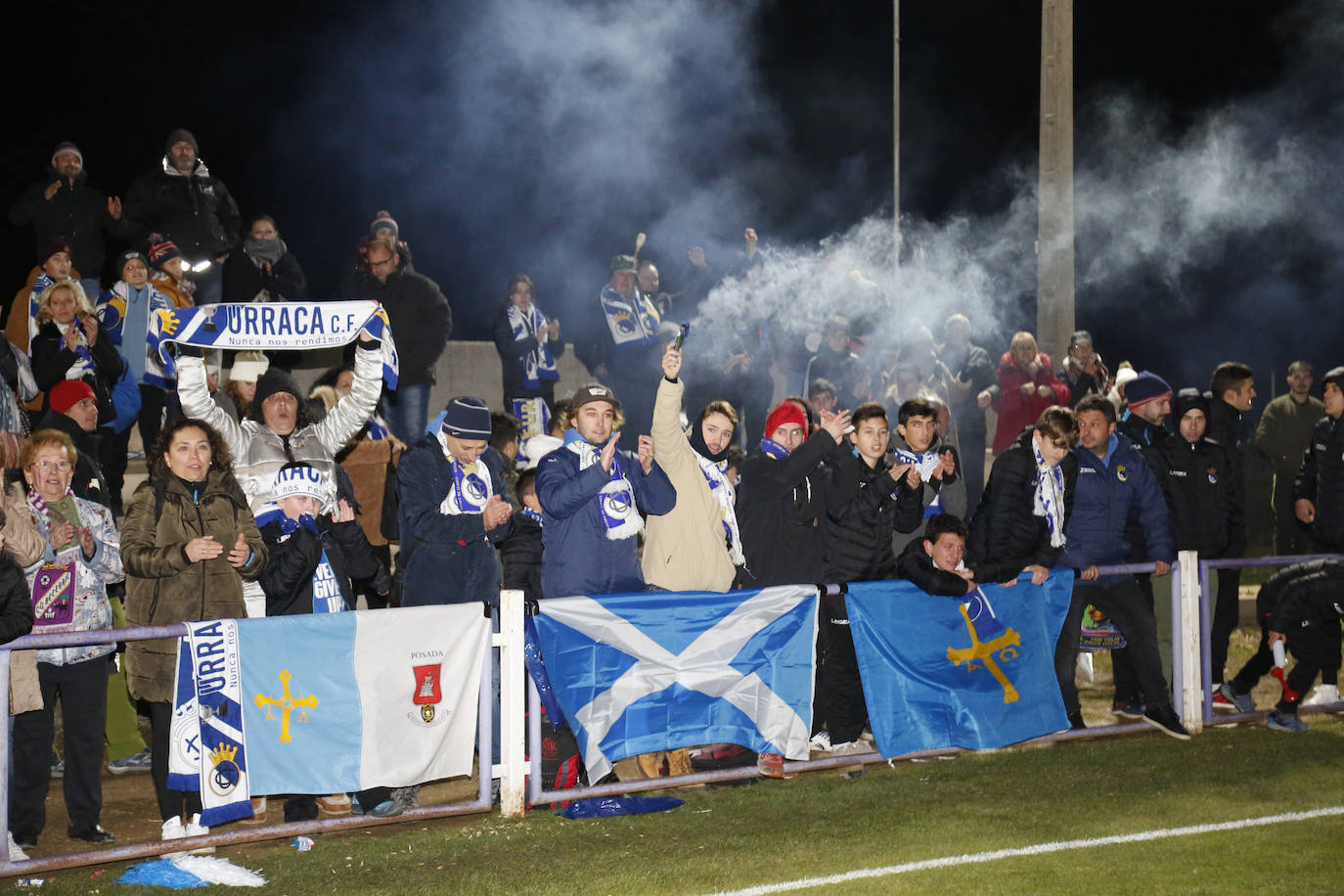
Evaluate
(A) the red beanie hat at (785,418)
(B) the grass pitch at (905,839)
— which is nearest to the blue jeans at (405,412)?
(A) the red beanie hat at (785,418)

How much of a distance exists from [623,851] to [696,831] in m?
0.48

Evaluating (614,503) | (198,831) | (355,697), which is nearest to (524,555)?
(614,503)

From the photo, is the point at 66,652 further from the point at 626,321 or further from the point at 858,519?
the point at 626,321

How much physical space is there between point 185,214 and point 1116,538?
7574 mm

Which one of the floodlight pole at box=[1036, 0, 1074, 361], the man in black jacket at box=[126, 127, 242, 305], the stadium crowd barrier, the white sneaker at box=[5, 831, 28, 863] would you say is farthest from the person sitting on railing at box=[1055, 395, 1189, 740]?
the man in black jacket at box=[126, 127, 242, 305]

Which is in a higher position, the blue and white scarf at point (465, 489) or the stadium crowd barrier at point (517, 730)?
the blue and white scarf at point (465, 489)

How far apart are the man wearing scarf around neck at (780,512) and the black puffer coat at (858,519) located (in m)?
0.07

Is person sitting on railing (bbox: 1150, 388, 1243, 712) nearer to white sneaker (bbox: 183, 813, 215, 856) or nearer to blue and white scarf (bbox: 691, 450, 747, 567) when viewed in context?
blue and white scarf (bbox: 691, 450, 747, 567)

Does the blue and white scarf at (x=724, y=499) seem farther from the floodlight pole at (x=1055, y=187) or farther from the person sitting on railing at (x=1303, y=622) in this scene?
the floodlight pole at (x=1055, y=187)

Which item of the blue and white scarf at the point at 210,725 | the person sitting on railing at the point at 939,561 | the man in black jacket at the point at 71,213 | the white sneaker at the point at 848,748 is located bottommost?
the white sneaker at the point at 848,748

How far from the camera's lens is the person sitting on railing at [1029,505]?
841cm

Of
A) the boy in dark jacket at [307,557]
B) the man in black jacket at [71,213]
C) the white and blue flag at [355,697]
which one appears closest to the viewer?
the white and blue flag at [355,697]

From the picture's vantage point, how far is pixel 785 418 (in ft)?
26.3

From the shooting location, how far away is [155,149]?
18062 millimetres
